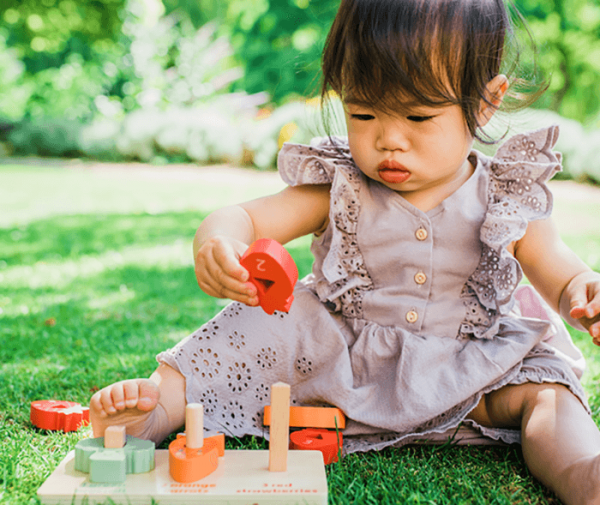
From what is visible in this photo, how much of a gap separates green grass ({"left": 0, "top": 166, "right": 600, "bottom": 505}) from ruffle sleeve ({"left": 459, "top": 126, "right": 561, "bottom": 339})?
34 cm

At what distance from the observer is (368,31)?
1515 millimetres

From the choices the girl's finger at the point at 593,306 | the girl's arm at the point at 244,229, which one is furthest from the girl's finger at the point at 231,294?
the girl's finger at the point at 593,306

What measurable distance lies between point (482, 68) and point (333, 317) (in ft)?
2.40

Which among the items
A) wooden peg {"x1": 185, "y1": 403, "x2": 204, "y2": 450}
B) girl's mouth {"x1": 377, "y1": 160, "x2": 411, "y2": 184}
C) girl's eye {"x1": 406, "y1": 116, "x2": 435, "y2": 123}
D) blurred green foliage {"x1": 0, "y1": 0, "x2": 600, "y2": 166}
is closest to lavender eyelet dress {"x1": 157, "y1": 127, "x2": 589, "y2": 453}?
girl's mouth {"x1": 377, "y1": 160, "x2": 411, "y2": 184}

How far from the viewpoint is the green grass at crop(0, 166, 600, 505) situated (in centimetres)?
132

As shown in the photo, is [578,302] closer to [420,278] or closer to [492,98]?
[420,278]

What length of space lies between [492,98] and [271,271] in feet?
2.59

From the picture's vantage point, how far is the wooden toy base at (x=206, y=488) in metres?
1.12

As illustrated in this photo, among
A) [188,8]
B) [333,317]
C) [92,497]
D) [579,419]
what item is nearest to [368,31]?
[333,317]

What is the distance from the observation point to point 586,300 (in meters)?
1.47

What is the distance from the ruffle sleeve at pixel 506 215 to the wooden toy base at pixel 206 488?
66 centimetres

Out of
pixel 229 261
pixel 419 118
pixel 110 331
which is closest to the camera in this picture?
pixel 229 261

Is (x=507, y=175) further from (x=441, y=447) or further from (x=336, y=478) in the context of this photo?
(x=336, y=478)

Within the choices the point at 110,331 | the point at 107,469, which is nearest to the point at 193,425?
the point at 107,469
